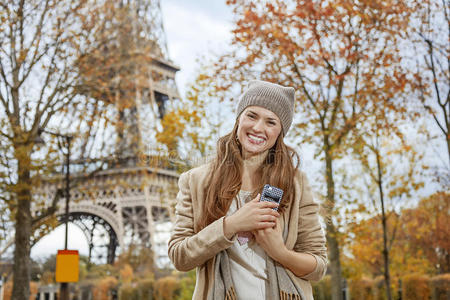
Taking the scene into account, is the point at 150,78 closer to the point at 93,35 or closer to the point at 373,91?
the point at 93,35

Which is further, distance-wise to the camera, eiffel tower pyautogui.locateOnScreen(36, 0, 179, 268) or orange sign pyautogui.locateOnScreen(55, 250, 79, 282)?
eiffel tower pyautogui.locateOnScreen(36, 0, 179, 268)

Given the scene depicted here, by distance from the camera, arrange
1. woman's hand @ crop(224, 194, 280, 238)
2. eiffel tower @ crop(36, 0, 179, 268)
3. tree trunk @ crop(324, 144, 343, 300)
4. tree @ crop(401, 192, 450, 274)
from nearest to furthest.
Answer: woman's hand @ crop(224, 194, 280, 238), tree trunk @ crop(324, 144, 343, 300), tree @ crop(401, 192, 450, 274), eiffel tower @ crop(36, 0, 179, 268)

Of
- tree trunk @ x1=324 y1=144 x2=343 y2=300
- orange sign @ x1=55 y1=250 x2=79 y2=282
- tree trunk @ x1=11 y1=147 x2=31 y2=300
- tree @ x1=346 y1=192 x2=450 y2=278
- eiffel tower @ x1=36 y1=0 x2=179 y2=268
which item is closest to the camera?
orange sign @ x1=55 y1=250 x2=79 y2=282

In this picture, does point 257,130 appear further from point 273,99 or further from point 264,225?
point 264,225

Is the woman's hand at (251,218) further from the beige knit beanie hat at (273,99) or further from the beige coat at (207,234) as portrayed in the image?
the beige knit beanie hat at (273,99)

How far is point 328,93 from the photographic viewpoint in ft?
38.8

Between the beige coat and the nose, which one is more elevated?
the nose

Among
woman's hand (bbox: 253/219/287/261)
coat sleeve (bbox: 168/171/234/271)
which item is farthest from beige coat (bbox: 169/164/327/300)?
woman's hand (bbox: 253/219/287/261)

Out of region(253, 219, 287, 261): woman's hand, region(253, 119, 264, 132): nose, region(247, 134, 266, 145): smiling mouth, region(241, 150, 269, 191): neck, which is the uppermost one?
region(253, 119, 264, 132): nose

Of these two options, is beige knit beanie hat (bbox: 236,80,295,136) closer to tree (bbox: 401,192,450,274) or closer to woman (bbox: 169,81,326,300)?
woman (bbox: 169,81,326,300)

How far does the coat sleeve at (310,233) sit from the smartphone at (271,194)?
0.80 feet

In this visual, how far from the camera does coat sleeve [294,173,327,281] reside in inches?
89.0

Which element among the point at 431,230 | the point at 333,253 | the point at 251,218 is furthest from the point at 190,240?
the point at 431,230

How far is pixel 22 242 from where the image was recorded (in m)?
14.0
